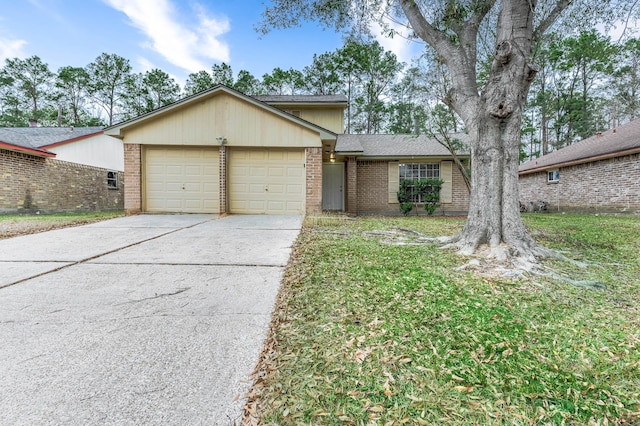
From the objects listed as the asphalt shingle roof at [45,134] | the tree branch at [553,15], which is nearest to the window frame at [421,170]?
the tree branch at [553,15]

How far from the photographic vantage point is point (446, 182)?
12.4 meters

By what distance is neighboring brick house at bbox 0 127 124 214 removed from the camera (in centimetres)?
999

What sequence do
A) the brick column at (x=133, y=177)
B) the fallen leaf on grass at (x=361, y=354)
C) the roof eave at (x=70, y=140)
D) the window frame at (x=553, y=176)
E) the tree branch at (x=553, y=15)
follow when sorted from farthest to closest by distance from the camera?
1. the window frame at (x=553, y=176)
2. the roof eave at (x=70, y=140)
3. the brick column at (x=133, y=177)
4. the tree branch at (x=553, y=15)
5. the fallen leaf on grass at (x=361, y=354)

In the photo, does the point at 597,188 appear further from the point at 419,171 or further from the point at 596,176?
the point at 419,171

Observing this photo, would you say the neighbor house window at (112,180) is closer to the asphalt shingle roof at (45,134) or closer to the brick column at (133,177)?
the asphalt shingle roof at (45,134)

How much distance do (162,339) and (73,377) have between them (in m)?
0.46

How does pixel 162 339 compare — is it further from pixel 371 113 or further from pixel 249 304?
pixel 371 113

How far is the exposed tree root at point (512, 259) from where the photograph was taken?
3229 millimetres

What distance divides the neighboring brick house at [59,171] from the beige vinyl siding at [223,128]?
493 centimetres

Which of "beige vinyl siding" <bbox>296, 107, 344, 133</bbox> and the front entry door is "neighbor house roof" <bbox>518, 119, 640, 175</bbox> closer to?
the front entry door

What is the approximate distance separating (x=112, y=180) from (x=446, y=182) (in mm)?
16825

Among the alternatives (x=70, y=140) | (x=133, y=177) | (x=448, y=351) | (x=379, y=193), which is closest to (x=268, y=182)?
(x=133, y=177)

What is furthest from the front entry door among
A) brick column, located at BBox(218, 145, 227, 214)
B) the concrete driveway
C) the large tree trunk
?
the concrete driveway

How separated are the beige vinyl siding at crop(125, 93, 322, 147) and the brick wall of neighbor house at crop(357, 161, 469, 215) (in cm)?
410
